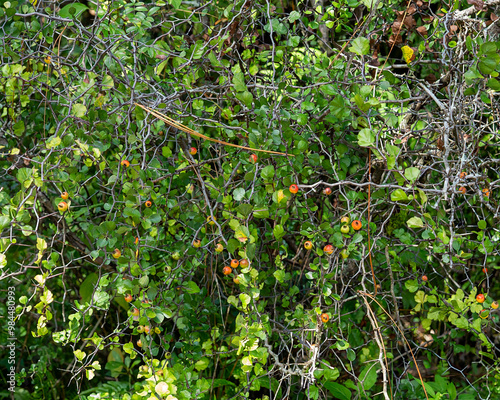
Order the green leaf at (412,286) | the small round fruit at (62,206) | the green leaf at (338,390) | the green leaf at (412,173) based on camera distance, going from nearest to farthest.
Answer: the green leaf at (412,173)
the small round fruit at (62,206)
the green leaf at (412,286)
the green leaf at (338,390)

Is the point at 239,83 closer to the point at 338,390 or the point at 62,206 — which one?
the point at 62,206

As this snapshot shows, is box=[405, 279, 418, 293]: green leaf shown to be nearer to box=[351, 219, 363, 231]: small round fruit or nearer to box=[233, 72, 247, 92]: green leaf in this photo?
box=[351, 219, 363, 231]: small round fruit

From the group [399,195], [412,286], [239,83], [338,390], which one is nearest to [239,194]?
[239,83]

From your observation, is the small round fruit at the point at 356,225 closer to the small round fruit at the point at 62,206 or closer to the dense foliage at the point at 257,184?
the dense foliage at the point at 257,184

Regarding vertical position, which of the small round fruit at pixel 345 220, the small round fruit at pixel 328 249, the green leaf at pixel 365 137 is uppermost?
the green leaf at pixel 365 137

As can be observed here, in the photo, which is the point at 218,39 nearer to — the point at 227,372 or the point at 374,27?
the point at 374,27

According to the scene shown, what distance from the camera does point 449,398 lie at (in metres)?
1.83

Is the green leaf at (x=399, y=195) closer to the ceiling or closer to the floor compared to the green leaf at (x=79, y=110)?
closer to the floor

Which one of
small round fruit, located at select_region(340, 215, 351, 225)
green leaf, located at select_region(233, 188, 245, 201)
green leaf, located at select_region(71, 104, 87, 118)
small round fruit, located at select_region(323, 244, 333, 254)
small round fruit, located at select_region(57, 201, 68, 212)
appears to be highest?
green leaf, located at select_region(71, 104, 87, 118)

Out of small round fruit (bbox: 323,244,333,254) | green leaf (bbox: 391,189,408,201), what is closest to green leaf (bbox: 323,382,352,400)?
small round fruit (bbox: 323,244,333,254)

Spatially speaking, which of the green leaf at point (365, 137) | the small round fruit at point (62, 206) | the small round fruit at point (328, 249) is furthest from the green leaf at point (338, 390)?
the small round fruit at point (62, 206)

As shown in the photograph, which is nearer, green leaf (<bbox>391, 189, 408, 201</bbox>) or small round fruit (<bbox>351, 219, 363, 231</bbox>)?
green leaf (<bbox>391, 189, 408, 201</bbox>)

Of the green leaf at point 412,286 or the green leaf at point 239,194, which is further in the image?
the green leaf at point 412,286

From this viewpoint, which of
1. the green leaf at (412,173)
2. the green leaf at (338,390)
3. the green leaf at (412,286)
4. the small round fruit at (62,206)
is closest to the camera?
the green leaf at (412,173)
